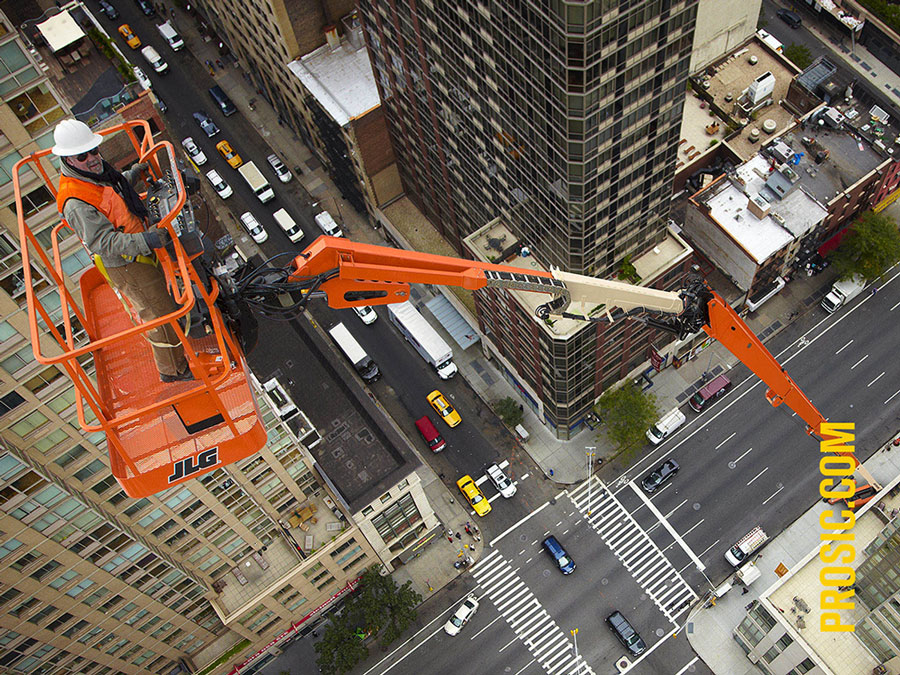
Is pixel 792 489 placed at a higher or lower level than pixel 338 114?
lower

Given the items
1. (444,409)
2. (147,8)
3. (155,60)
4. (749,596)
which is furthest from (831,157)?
(147,8)

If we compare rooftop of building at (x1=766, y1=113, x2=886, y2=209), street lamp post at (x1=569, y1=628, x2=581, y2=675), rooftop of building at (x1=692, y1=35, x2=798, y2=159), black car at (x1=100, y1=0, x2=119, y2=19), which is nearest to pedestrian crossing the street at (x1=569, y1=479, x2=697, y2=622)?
street lamp post at (x1=569, y1=628, x2=581, y2=675)

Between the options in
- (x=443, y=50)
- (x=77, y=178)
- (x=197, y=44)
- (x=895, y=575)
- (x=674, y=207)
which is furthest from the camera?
(x=197, y=44)

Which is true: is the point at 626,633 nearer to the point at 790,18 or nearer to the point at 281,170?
the point at 281,170

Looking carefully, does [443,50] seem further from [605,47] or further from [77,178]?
[77,178]

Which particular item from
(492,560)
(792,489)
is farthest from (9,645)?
(792,489)

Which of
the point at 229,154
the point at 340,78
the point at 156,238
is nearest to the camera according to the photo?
the point at 156,238

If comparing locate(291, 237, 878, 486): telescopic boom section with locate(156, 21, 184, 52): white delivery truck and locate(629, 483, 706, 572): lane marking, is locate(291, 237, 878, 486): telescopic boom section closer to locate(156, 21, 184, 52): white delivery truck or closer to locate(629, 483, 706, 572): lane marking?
locate(629, 483, 706, 572): lane marking
